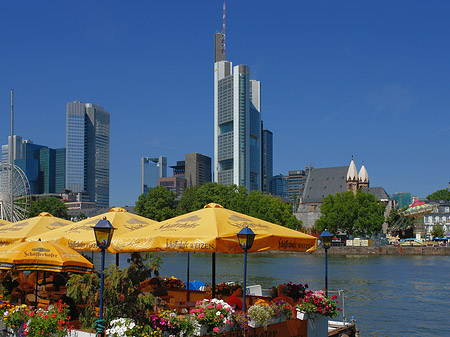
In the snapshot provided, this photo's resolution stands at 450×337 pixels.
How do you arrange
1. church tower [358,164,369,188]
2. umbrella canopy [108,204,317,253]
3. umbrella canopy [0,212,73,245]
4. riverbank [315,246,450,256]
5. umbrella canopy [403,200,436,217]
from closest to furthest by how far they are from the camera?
1. umbrella canopy [108,204,317,253]
2. umbrella canopy [0,212,73,245]
3. riverbank [315,246,450,256]
4. umbrella canopy [403,200,436,217]
5. church tower [358,164,369,188]

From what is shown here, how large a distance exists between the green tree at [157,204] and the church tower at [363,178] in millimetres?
60339

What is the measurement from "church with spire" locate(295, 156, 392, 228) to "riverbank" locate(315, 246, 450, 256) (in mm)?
50092

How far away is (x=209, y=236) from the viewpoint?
11.5m

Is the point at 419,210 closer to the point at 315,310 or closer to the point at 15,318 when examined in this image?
the point at 315,310

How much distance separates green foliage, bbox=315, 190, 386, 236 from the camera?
118000 millimetres

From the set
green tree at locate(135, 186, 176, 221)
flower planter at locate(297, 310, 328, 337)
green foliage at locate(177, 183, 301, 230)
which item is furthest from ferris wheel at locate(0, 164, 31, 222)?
flower planter at locate(297, 310, 328, 337)

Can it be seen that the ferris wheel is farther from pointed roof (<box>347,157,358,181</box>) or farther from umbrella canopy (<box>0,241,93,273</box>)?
pointed roof (<box>347,157,358,181</box>)

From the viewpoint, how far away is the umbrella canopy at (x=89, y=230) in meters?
14.9

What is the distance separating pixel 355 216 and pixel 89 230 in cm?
10987

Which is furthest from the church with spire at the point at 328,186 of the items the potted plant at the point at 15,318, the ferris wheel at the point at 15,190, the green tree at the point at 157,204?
the potted plant at the point at 15,318

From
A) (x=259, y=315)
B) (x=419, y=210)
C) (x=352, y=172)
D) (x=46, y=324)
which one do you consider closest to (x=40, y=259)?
(x=46, y=324)

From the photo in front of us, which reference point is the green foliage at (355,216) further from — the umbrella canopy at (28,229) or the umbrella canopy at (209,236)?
the umbrella canopy at (209,236)

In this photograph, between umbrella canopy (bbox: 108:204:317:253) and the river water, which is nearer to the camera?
umbrella canopy (bbox: 108:204:317:253)

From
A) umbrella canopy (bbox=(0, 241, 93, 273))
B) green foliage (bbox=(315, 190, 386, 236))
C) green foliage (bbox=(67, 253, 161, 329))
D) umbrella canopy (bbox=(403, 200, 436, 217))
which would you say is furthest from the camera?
umbrella canopy (bbox=(403, 200, 436, 217))
